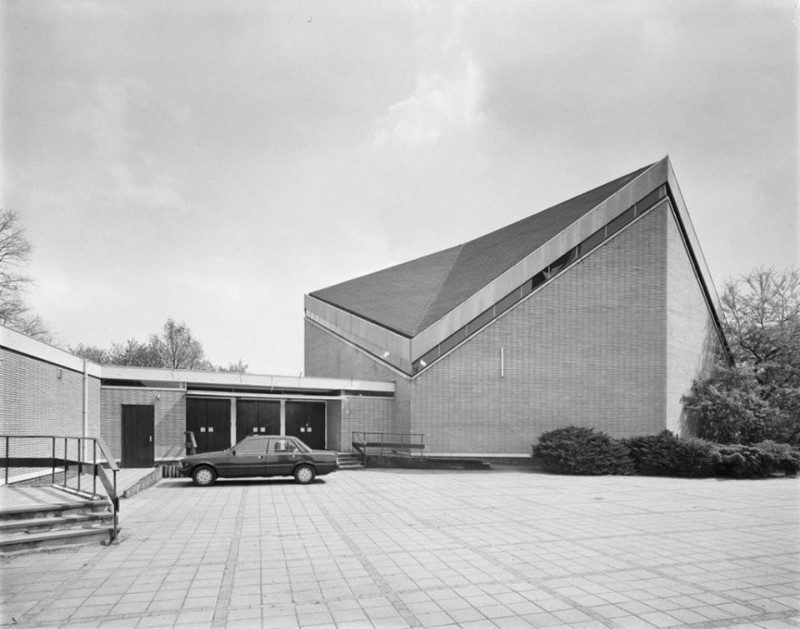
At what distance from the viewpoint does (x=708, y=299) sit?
26.3 metres

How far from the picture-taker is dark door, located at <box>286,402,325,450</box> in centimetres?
2297

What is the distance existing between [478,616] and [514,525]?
4.73m

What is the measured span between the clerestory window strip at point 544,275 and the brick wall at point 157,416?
8330 mm

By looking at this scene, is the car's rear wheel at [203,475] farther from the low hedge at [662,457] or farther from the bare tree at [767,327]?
the bare tree at [767,327]

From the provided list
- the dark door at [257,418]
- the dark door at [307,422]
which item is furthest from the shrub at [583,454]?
the dark door at [257,418]

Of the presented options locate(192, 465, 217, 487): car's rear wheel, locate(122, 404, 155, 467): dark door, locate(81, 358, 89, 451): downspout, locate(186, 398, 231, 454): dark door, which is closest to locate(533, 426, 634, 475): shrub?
locate(192, 465, 217, 487): car's rear wheel

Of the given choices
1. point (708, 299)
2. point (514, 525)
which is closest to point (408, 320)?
point (708, 299)

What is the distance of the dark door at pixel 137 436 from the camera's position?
63.3 ft

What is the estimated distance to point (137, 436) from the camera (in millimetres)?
19484

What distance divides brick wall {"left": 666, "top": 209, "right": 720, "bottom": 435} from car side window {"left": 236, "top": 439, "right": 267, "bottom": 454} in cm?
1569

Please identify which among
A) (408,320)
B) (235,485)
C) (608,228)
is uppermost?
(608,228)

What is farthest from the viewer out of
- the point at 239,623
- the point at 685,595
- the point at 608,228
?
the point at 608,228

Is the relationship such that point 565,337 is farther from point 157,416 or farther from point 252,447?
point 157,416

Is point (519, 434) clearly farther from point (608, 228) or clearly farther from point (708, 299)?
point (708, 299)
